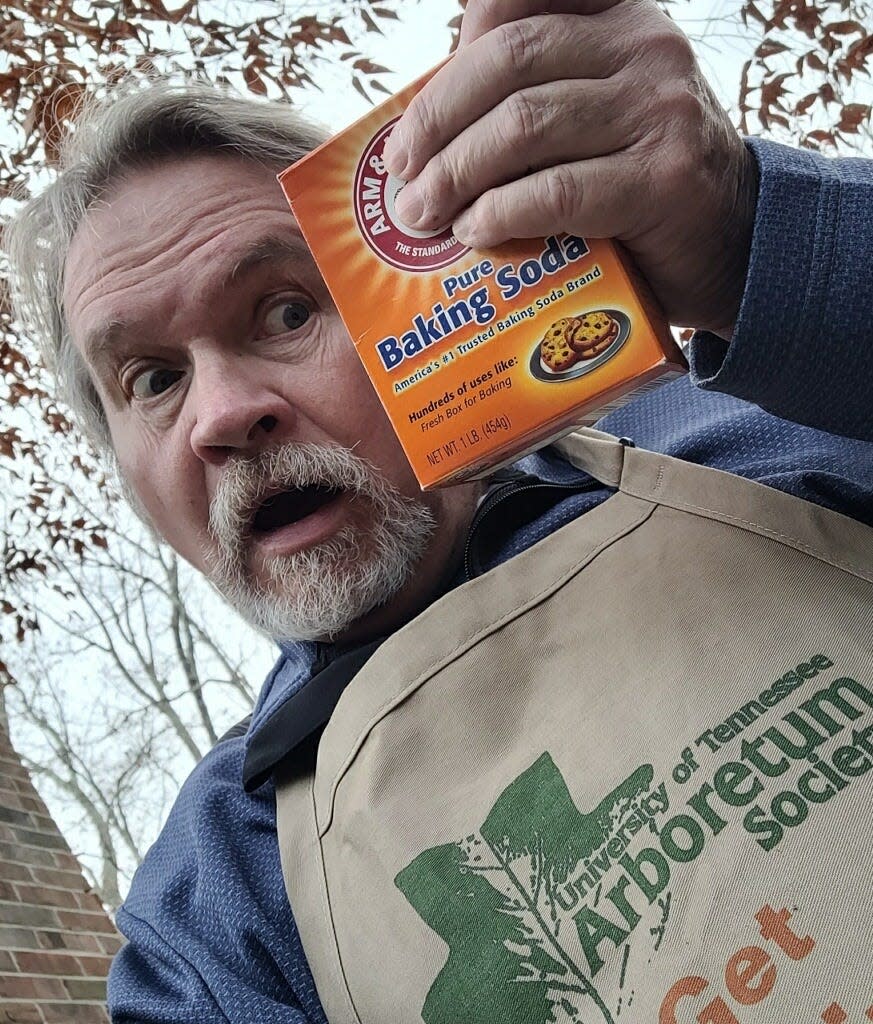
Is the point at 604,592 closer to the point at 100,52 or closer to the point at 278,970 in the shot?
the point at 278,970

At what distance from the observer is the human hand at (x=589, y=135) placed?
0.62m

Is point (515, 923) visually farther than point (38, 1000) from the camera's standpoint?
No

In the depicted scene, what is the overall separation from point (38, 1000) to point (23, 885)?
353 millimetres

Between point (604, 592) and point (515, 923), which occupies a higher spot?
point (604, 592)

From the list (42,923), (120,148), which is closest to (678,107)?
(120,148)

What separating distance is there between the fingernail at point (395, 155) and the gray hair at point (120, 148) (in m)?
0.43

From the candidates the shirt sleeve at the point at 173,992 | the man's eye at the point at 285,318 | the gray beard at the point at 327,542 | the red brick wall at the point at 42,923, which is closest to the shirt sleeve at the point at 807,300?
the gray beard at the point at 327,542

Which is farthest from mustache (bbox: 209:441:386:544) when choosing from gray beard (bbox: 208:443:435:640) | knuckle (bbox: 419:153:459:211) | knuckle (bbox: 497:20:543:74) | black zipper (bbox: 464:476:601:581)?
knuckle (bbox: 497:20:543:74)

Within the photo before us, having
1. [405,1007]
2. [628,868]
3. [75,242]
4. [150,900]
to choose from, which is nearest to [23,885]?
[150,900]

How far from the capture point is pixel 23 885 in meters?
2.55

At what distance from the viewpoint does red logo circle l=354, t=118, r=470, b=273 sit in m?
0.70

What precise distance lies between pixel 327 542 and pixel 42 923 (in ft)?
7.04

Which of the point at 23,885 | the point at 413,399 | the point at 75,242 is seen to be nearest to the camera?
the point at 413,399

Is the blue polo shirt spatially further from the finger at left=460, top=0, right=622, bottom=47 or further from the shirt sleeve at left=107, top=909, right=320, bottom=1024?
the finger at left=460, top=0, right=622, bottom=47
